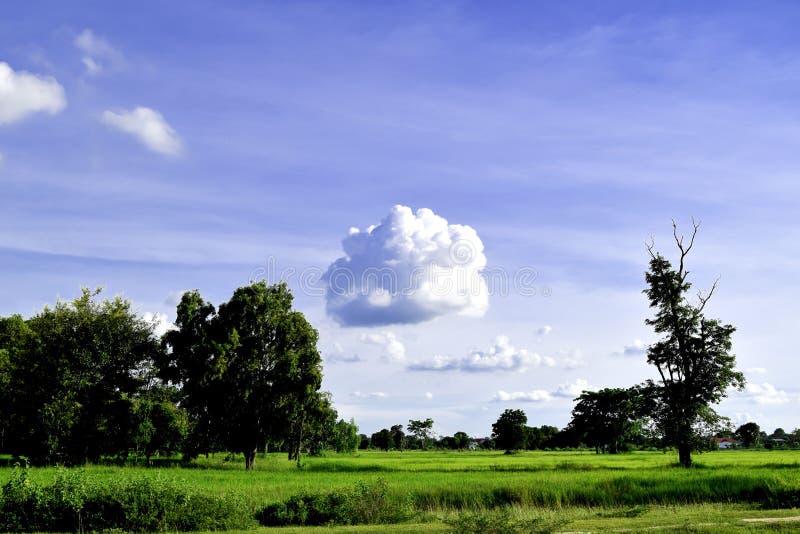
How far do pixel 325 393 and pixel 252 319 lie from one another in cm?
815

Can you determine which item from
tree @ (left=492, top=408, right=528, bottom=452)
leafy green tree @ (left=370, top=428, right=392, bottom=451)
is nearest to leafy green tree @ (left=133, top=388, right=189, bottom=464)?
tree @ (left=492, top=408, right=528, bottom=452)

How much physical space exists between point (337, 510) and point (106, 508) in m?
7.13

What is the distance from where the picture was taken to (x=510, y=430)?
124375 millimetres

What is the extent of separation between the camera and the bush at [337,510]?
2156 cm

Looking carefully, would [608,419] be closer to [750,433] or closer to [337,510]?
[750,433]

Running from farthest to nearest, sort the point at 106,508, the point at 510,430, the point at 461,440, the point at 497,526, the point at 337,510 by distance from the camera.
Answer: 1. the point at 461,440
2. the point at 510,430
3. the point at 337,510
4. the point at 106,508
5. the point at 497,526

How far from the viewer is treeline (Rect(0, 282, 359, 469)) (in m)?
48.0

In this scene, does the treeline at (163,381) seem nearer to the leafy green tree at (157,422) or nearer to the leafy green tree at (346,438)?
the leafy green tree at (157,422)

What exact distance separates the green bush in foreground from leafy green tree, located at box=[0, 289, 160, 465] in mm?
30878

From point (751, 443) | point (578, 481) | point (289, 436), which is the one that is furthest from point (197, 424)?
point (751, 443)

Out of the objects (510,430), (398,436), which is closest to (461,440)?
(398,436)

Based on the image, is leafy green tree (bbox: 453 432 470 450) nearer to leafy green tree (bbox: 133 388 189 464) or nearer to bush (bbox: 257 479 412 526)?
leafy green tree (bbox: 133 388 189 464)

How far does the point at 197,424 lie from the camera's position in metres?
50.1

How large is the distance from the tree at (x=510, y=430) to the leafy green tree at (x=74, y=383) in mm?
86400
